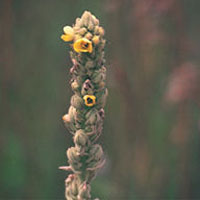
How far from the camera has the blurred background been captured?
4.81m

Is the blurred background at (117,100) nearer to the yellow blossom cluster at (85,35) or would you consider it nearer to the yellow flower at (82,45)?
→ the yellow blossom cluster at (85,35)

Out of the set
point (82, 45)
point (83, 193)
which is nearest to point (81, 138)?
point (83, 193)

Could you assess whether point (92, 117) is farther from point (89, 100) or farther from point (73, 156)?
point (73, 156)

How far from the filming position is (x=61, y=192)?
205 inches

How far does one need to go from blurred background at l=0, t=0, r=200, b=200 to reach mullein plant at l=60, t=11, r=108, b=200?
87.8 inches

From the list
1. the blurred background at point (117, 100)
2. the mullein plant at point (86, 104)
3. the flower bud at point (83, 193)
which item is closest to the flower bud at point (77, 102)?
the mullein plant at point (86, 104)

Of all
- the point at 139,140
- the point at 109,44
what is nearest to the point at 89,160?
the point at 139,140

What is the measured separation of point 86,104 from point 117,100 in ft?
12.0

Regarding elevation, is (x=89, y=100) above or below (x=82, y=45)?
below

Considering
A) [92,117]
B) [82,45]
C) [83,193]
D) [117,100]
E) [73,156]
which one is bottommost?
[83,193]

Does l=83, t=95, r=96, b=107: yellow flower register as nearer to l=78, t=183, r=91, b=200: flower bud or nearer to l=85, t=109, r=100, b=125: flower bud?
l=85, t=109, r=100, b=125: flower bud

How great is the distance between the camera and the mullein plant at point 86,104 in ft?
7.04

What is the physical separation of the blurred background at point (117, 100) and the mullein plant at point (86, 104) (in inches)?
87.8

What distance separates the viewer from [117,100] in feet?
18.9
